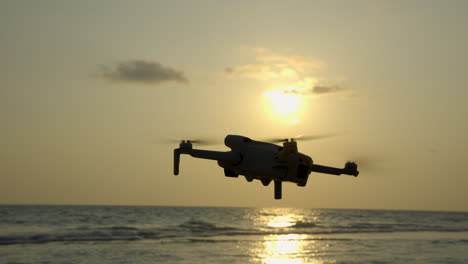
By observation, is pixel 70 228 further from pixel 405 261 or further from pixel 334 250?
pixel 405 261

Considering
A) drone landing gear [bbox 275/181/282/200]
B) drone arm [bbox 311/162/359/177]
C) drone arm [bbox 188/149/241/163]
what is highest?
drone arm [bbox 188/149/241/163]

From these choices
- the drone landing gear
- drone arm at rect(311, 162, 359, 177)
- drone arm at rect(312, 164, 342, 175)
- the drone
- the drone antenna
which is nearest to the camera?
the drone

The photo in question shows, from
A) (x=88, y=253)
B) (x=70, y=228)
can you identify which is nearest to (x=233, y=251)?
(x=88, y=253)

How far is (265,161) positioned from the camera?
2302 centimetres

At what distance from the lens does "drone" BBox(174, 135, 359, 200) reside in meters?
22.8

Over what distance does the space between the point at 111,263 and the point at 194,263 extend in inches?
370

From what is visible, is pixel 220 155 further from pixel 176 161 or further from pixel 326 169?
pixel 326 169

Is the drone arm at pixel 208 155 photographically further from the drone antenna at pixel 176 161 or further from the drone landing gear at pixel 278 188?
the drone landing gear at pixel 278 188

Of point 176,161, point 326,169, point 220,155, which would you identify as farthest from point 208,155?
point 326,169

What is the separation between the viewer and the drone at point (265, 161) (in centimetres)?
2283

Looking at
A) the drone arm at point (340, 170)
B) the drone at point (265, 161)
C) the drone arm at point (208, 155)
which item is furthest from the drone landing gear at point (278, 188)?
the drone arm at point (340, 170)

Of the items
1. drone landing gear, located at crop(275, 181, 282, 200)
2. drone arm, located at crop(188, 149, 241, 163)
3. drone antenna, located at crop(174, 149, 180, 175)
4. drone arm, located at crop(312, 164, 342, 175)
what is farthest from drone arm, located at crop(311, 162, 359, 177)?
drone antenna, located at crop(174, 149, 180, 175)

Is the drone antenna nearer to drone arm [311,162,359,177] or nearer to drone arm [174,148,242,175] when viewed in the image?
drone arm [174,148,242,175]

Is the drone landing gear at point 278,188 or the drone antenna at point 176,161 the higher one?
the drone antenna at point 176,161
